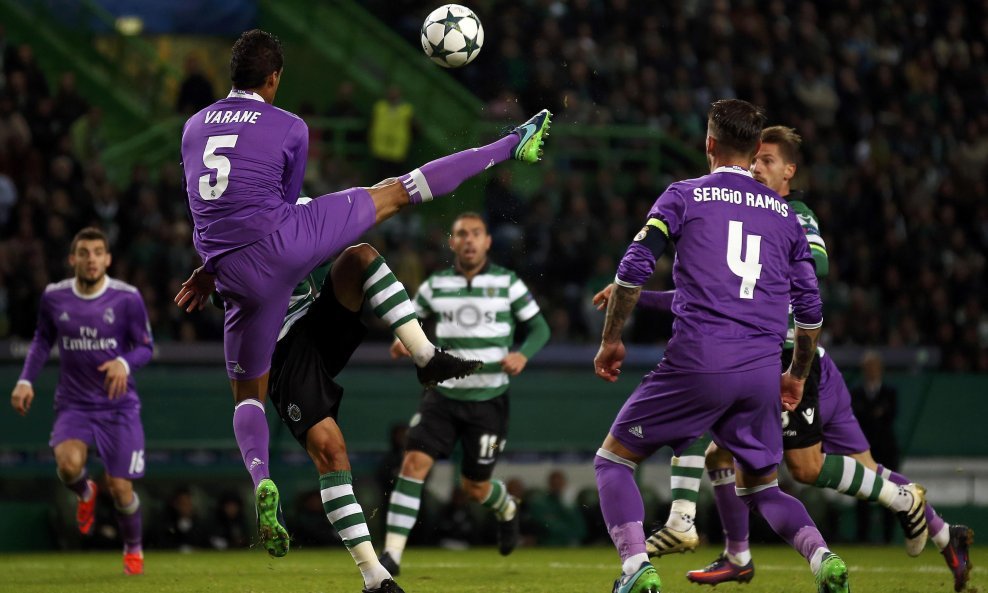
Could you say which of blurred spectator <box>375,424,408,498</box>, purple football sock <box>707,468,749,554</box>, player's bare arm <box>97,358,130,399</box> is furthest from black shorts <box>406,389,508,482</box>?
blurred spectator <box>375,424,408,498</box>

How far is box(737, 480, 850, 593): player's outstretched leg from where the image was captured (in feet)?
20.5

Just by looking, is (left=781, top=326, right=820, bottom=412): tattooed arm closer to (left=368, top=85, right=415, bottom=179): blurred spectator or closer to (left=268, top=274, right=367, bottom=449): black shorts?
(left=268, top=274, right=367, bottom=449): black shorts

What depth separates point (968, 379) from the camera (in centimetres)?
1526

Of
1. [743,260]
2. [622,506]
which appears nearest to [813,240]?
[743,260]

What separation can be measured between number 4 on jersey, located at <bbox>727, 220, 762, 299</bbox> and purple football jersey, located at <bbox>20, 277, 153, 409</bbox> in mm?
5954

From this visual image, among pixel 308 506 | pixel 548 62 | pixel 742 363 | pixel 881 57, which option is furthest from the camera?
pixel 881 57

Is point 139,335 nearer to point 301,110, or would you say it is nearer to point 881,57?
point 301,110

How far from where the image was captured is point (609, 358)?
6566 millimetres

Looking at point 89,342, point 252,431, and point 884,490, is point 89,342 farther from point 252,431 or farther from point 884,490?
point 884,490

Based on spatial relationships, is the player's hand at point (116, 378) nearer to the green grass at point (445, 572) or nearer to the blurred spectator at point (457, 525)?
the green grass at point (445, 572)

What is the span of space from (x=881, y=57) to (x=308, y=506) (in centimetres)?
1282

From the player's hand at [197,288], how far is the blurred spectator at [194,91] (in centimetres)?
1108

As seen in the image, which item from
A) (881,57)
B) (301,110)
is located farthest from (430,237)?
(881,57)

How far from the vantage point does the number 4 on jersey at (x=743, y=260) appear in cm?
652
